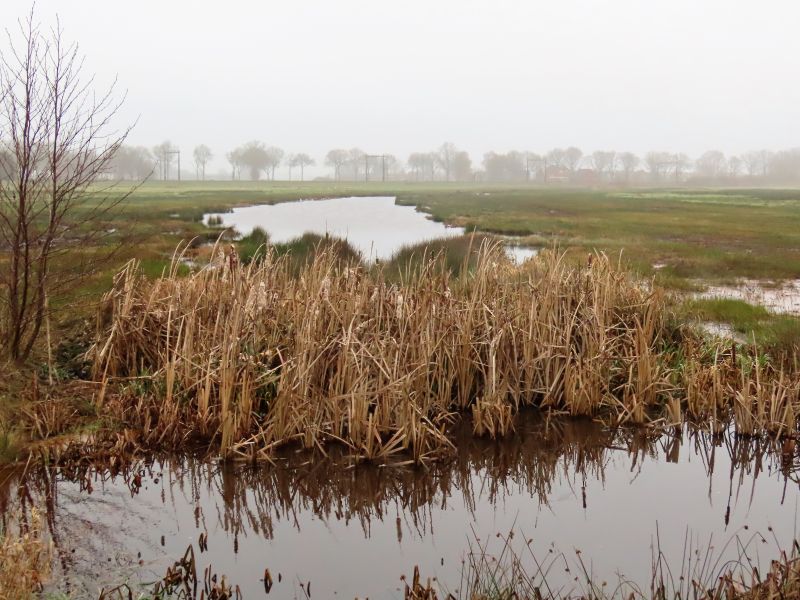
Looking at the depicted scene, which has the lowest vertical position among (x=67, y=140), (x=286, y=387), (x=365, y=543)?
(x=365, y=543)

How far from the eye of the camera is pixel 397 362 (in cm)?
800

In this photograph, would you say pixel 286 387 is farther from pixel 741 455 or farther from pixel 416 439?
pixel 741 455

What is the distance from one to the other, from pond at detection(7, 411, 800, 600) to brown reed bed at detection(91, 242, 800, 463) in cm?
43

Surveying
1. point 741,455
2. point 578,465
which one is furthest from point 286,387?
point 741,455

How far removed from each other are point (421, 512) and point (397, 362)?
1850mm

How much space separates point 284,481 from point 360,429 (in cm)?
105

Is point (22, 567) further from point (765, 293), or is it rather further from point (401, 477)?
point (765, 293)

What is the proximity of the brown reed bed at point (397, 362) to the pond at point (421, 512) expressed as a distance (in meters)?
0.43

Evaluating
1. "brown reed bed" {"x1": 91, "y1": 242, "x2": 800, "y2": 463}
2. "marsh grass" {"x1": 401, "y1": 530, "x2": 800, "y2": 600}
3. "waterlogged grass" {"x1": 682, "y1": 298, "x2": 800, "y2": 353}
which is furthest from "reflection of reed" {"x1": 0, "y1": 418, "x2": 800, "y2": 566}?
"waterlogged grass" {"x1": 682, "y1": 298, "x2": 800, "y2": 353}

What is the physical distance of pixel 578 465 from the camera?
7.91 meters

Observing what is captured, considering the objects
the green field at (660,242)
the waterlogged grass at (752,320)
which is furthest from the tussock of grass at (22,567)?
the waterlogged grass at (752,320)

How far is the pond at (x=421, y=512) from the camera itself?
5695 mm

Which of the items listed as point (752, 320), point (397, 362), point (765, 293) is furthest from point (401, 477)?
point (765, 293)

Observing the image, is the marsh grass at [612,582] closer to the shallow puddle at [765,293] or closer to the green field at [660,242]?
the green field at [660,242]
